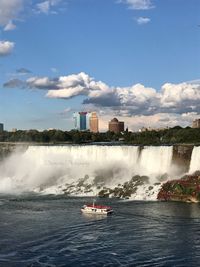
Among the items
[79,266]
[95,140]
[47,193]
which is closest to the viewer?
[79,266]

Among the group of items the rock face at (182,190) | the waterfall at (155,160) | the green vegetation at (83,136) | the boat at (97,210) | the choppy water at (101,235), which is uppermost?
the green vegetation at (83,136)

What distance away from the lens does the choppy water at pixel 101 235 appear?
82.6 ft

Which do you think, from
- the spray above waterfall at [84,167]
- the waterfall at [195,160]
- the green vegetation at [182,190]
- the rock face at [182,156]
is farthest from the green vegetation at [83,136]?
the green vegetation at [182,190]

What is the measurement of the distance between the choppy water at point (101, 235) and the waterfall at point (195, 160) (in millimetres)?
9960

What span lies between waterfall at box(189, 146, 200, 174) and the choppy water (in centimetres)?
996

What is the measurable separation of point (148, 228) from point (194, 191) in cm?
1260

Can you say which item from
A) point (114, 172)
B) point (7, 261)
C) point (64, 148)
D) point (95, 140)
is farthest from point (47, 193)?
point (95, 140)

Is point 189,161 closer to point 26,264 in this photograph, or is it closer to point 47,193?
point 47,193

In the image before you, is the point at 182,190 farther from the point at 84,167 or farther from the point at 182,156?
the point at 84,167

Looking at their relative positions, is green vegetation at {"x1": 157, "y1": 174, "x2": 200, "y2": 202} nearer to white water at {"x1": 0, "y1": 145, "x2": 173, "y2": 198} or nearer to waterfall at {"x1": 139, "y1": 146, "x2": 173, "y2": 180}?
white water at {"x1": 0, "y1": 145, "x2": 173, "y2": 198}

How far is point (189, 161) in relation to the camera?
52.1 meters

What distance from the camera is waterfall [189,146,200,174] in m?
51.0

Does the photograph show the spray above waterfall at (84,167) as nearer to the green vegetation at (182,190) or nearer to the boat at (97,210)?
the green vegetation at (182,190)

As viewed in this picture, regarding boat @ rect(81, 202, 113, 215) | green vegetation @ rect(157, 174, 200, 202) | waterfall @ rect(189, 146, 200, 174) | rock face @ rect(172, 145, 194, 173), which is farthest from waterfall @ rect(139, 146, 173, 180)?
boat @ rect(81, 202, 113, 215)
